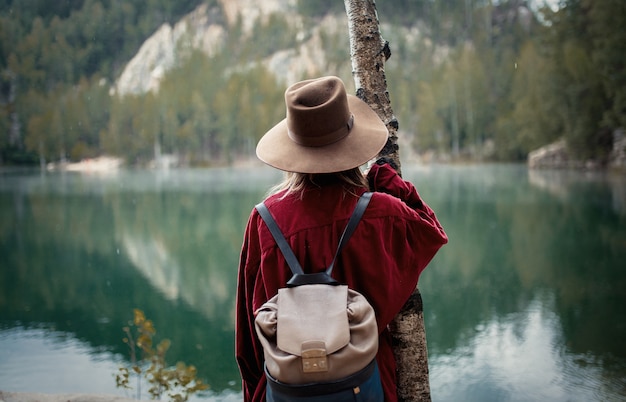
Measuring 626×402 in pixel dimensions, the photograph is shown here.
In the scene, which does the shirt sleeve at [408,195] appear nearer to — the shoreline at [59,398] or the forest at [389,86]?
the shoreline at [59,398]

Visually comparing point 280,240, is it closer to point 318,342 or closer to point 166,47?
point 318,342

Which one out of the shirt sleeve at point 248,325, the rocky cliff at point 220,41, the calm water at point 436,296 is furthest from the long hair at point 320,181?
the rocky cliff at point 220,41

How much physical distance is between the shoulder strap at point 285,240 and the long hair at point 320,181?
0.07 meters

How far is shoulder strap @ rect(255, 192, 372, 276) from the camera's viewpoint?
1399 mm

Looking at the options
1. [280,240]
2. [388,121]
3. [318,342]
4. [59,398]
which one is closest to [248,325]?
[280,240]

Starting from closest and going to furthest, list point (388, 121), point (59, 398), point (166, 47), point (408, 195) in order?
point (408, 195), point (388, 121), point (59, 398), point (166, 47)

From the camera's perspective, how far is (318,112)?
1434 millimetres

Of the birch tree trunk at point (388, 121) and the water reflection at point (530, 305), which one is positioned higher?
the birch tree trunk at point (388, 121)

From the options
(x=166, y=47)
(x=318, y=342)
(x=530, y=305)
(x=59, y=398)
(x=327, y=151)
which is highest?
(x=166, y=47)

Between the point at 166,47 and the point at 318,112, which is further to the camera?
the point at 166,47

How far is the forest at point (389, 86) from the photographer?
29953mm

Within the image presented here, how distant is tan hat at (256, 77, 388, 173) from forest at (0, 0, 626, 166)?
26.6m

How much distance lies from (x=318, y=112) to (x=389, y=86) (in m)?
66.2

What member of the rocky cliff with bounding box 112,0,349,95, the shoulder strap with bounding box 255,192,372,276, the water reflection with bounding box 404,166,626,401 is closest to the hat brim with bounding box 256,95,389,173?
the shoulder strap with bounding box 255,192,372,276
